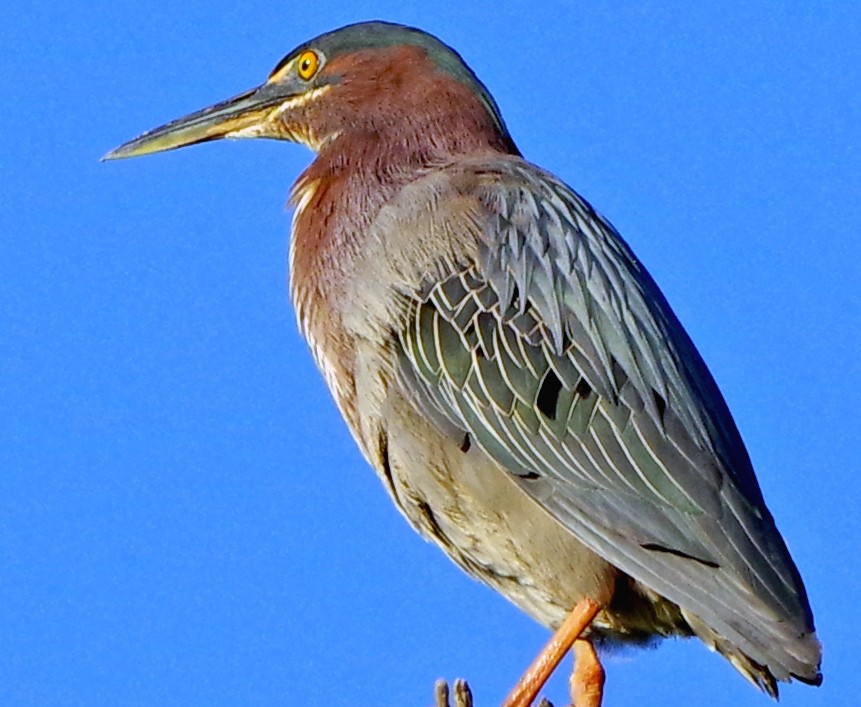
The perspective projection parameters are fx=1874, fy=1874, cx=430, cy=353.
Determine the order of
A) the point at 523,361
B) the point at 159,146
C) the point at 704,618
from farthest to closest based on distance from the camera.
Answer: the point at 159,146 < the point at 523,361 < the point at 704,618

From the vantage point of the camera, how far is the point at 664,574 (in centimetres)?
493

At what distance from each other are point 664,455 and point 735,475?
22cm

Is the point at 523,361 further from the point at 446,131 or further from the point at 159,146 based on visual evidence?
the point at 159,146

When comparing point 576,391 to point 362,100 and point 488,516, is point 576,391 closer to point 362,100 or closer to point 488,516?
point 488,516

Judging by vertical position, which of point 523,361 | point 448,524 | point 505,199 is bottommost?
point 448,524

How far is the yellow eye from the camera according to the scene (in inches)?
249

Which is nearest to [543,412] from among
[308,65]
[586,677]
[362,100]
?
[586,677]

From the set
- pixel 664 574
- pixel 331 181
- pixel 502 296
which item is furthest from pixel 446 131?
pixel 664 574

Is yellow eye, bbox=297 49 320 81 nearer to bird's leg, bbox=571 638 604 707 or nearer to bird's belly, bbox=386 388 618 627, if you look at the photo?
bird's belly, bbox=386 388 618 627

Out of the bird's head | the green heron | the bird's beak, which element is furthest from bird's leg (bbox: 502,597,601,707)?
the bird's beak

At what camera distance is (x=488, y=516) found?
17.2 feet

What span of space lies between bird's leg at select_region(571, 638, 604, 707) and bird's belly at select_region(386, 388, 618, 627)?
152mm

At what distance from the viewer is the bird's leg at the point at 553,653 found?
5223 mm

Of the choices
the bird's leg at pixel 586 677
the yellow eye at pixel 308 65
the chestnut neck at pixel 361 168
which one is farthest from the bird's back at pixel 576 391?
the yellow eye at pixel 308 65
